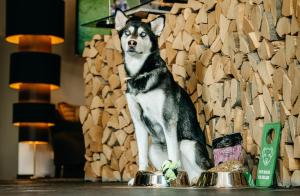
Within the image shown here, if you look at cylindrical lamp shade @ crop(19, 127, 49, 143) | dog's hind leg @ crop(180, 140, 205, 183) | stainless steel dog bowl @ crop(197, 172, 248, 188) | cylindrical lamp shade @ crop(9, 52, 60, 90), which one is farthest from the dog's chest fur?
cylindrical lamp shade @ crop(19, 127, 49, 143)

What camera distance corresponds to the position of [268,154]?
321 centimetres

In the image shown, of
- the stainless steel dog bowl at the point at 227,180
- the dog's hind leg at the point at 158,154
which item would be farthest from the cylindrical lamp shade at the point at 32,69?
the stainless steel dog bowl at the point at 227,180

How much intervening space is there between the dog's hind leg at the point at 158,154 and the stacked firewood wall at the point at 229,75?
294mm

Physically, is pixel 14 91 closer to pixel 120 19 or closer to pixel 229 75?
pixel 120 19

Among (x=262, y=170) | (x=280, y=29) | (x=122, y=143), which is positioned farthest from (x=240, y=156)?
(x=122, y=143)

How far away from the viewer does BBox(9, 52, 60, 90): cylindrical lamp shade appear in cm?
693

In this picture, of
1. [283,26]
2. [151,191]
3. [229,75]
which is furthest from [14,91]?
[151,191]

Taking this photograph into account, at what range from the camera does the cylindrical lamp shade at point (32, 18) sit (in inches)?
270

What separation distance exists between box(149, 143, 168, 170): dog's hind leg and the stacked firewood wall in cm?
29

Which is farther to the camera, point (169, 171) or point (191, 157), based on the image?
point (191, 157)

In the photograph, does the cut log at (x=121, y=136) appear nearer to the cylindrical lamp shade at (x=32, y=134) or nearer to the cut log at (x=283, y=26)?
the cut log at (x=283, y=26)

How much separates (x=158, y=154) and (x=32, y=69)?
132 inches

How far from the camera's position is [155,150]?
156 inches

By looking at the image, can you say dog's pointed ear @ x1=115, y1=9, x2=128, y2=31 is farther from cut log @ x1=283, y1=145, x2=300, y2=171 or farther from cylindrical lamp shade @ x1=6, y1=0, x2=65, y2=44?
cylindrical lamp shade @ x1=6, y1=0, x2=65, y2=44
